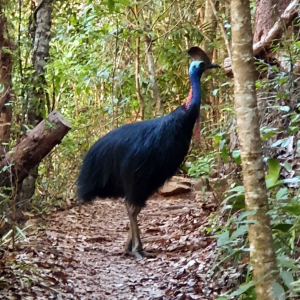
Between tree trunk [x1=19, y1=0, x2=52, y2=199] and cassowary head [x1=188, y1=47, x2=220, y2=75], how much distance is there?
1.71 meters

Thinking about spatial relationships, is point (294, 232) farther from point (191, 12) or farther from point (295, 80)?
point (191, 12)

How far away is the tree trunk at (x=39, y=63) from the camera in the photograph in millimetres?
5562

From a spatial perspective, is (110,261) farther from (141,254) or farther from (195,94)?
(195,94)

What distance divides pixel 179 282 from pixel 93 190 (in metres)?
1.64

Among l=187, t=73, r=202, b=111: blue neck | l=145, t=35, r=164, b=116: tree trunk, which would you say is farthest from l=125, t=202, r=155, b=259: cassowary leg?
l=145, t=35, r=164, b=116: tree trunk

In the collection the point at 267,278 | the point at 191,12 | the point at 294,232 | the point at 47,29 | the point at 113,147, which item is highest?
the point at 191,12

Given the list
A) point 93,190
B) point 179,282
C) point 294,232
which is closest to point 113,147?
point 93,190

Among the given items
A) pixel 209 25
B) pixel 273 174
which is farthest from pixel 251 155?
pixel 209 25

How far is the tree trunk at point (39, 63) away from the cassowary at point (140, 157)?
40.7 inches

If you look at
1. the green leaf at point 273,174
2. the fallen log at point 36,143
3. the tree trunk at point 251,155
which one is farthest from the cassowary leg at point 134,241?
the tree trunk at point 251,155

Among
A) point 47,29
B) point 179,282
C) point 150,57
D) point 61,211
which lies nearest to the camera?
point 179,282

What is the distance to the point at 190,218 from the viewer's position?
17.5 feet

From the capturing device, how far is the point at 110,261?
14.3ft

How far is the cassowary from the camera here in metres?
4.45
